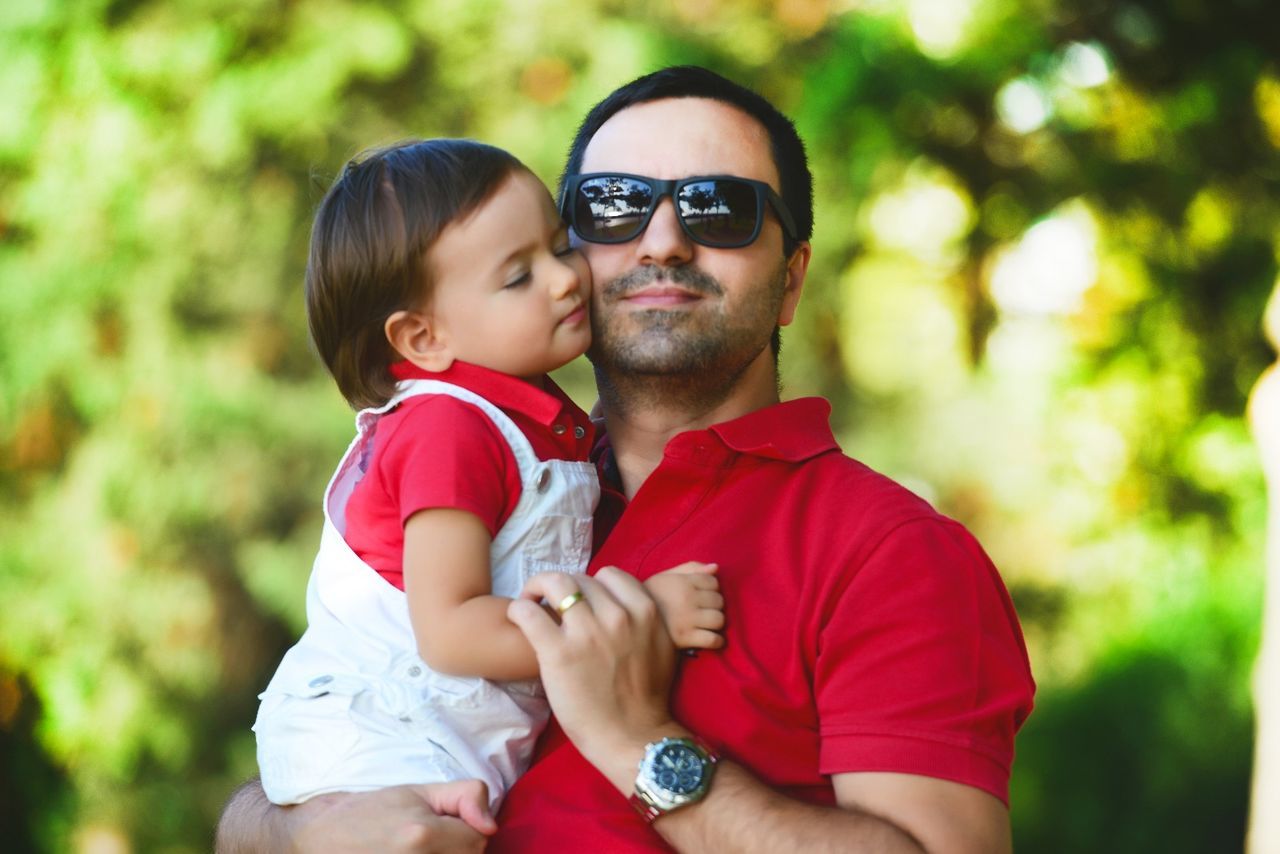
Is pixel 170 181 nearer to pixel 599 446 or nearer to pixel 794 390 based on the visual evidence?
pixel 794 390

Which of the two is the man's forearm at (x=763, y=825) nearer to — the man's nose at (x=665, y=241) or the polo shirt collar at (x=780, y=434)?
the polo shirt collar at (x=780, y=434)

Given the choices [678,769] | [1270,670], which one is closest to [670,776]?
[678,769]

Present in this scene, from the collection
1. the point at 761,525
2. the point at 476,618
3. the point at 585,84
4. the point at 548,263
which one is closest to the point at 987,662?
the point at 761,525

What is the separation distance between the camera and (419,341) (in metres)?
2.22

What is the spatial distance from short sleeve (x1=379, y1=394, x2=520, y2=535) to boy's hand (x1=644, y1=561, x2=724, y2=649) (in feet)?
0.86

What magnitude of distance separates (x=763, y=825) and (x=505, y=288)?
0.91 m

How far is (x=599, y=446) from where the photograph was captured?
107 inches

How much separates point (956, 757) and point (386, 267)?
1.12 metres

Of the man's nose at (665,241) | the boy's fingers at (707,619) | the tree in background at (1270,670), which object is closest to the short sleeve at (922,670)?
the boy's fingers at (707,619)

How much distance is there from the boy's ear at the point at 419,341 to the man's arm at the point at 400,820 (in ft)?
2.15

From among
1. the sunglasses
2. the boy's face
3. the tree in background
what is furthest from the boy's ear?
the tree in background

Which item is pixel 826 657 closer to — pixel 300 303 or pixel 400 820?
pixel 400 820

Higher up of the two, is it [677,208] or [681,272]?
[677,208]

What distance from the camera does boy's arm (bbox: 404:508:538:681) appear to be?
1941 millimetres
